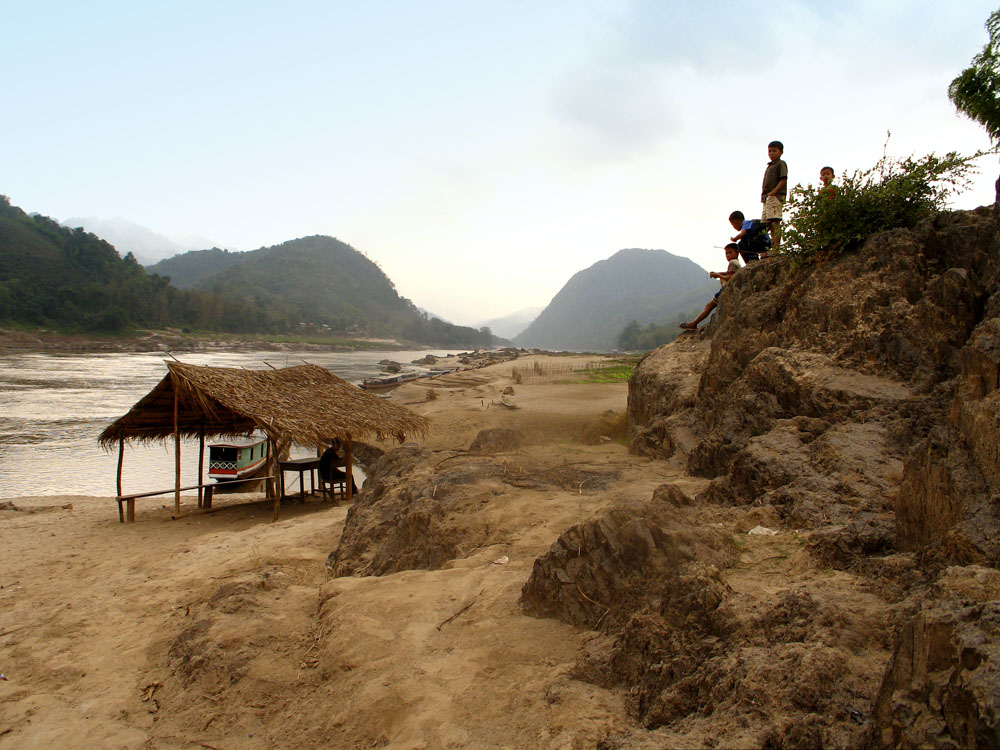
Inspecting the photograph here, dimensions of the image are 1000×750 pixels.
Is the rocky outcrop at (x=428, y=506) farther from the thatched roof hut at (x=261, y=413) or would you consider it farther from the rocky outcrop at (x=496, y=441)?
the thatched roof hut at (x=261, y=413)

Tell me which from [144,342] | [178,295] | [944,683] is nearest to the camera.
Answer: [944,683]

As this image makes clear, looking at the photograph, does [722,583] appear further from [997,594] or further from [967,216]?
[967,216]

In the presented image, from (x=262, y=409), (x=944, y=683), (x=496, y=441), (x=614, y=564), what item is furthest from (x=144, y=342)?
(x=944, y=683)

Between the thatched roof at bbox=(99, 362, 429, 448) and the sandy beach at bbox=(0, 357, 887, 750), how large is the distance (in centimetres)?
307

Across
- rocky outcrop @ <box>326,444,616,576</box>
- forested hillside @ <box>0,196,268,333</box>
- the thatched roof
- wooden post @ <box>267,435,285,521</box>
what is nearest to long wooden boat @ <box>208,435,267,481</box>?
the thatched roof

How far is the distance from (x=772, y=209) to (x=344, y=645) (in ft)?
29.1

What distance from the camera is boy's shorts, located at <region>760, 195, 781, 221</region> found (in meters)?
8.91

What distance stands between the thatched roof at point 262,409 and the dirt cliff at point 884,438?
18.4 feet

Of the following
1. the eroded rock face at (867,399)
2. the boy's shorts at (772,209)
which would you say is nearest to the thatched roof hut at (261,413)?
the eroded rock face at (867,399)

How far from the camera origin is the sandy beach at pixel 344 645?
274 cm

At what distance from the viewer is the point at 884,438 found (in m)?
4.39

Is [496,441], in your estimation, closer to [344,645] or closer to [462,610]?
[462,610]

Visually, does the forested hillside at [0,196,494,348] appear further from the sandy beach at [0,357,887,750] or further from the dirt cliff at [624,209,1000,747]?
the dirt cliff at [624,209,1000,747]

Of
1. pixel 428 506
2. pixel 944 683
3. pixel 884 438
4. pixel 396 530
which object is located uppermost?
pixel 884 438
